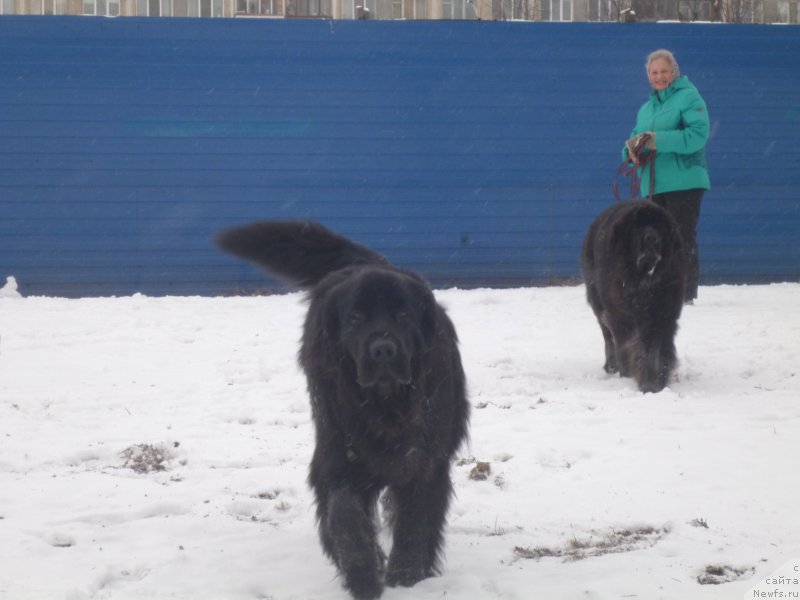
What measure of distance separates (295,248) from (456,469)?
4.22 feet

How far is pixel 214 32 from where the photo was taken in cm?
1131

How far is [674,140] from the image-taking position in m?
8.05

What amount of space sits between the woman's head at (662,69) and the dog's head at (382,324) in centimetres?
494

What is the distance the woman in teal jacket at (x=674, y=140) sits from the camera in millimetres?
8008

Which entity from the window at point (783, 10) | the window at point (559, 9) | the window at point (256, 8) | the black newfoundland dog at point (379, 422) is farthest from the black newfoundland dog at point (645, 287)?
the window at point (783, 10)

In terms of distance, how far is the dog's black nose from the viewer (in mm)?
3424

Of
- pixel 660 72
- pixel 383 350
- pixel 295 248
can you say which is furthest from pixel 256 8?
pixel 383 350

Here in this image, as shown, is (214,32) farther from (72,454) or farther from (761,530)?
(761,530)

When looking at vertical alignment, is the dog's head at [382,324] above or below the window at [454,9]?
below

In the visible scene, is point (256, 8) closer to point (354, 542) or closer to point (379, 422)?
point (379, 422)

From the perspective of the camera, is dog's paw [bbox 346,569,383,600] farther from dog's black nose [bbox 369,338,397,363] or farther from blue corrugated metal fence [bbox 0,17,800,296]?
blue corrugated metal fence [bbox 0,17,800,296]

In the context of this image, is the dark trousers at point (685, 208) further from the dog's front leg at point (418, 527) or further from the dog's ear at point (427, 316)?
the dog's front leg at point (418, 527)

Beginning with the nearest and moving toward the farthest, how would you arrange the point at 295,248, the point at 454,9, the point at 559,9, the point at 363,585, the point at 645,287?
1. the point at 363,585
2. the point at 295,248
3. the point at 645,287
4. the point at 559,9
5. the point at 454,9

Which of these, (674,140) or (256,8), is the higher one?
(256,8)
